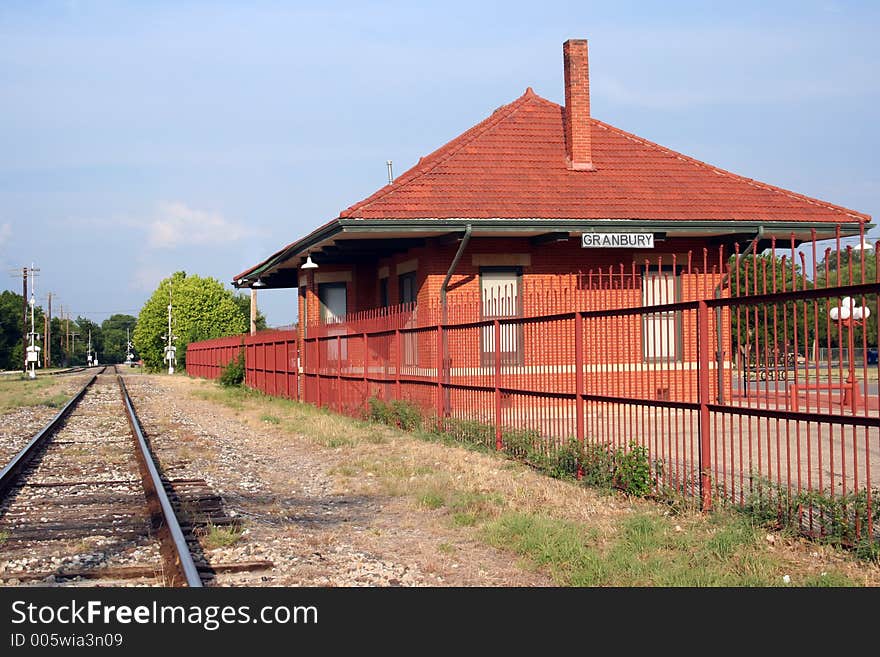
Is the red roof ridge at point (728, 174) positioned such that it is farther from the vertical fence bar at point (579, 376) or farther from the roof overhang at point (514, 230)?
the vertical fence bar at point (579, 376)

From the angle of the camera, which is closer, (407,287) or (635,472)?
(635,472)

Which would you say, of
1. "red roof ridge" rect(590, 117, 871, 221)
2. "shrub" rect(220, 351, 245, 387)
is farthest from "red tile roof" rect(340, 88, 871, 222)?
"shrub" rect(220, 351, 245, 387)

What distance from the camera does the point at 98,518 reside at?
9695 millimetres

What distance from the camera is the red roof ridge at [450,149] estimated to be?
1961cm

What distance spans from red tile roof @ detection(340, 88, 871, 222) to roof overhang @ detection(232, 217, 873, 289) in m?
0.21

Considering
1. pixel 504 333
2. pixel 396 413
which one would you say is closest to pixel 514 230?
pixel 396 413

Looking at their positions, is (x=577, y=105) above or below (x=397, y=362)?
above

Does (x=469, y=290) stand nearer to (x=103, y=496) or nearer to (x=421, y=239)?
(x=421, y=239)

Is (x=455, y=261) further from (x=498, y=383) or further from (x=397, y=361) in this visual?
(x=498, y=383)

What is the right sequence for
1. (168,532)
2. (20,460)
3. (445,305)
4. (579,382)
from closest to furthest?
(168,532), (579,382), (20,460), (445,305)

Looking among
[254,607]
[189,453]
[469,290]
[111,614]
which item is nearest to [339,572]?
[254,607]

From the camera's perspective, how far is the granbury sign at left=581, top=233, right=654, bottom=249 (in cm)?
1948

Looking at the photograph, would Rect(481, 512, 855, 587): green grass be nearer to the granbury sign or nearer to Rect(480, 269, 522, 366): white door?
Rect(480, 269, 522, 366): white door

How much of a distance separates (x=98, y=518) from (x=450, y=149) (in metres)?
14.3
